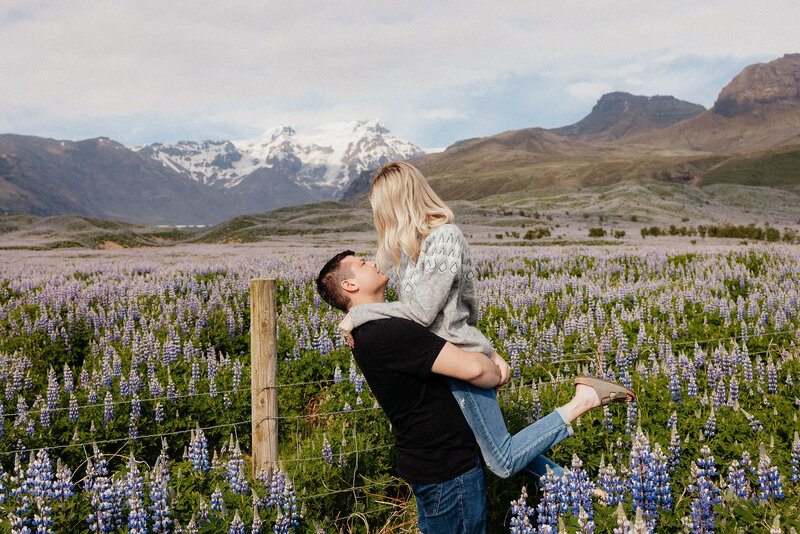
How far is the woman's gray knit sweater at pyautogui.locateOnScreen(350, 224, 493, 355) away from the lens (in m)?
3.24

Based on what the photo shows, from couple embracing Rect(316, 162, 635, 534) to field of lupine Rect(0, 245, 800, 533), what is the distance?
42 cm

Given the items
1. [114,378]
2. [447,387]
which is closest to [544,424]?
[447,387]

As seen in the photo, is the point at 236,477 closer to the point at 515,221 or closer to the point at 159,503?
the point at 159,503

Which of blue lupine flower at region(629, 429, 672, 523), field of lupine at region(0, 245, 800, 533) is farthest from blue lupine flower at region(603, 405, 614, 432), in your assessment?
blue lupine flower at region(629, 429, 672, 523)

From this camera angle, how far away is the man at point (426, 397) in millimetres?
3166

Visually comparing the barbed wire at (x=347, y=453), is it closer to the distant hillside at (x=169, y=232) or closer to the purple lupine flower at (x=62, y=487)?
the purple lupine flower at (x=62, y=487)

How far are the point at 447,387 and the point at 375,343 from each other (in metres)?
0.64

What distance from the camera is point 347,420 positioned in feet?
18.6

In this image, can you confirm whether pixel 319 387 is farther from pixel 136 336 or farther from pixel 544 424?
pixel 544 424

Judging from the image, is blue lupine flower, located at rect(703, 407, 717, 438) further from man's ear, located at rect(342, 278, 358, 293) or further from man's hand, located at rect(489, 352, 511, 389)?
man's ear, located at rect(342, 278, 358, 293)

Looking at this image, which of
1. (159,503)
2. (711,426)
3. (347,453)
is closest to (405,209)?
(347,453)

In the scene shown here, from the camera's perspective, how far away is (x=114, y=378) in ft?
21.6

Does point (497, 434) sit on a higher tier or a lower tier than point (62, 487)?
higher

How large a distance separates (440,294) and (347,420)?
9.93 feet
